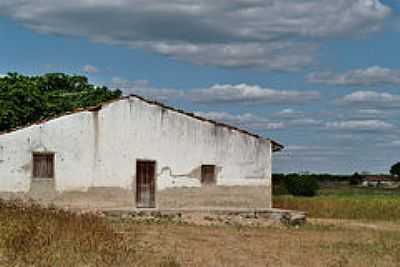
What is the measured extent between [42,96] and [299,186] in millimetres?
18549

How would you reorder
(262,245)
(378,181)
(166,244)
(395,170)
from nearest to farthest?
(166,244), (262,245), (378,181), (395,170)

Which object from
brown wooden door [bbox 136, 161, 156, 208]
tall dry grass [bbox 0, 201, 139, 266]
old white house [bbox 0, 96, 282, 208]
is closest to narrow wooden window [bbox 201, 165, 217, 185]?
old white house [bbox 0, 96, 282, 208]

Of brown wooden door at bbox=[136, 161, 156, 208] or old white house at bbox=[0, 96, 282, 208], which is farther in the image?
brown wooden door at bbox=[136, 161, 156, 208]

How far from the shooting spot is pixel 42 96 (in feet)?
115

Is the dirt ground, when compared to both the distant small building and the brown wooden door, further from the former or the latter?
the distant small building

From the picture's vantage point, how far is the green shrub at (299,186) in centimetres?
4669

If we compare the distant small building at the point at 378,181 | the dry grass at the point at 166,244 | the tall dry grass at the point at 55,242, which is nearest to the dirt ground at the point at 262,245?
the dry grass at the point at 166,244

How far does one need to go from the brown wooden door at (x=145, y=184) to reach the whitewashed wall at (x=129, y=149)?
9.6 inches

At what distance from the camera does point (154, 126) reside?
26.3 meters

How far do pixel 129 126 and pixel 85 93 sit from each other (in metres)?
11.9

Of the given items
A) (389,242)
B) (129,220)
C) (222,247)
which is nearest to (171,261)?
(222,247)

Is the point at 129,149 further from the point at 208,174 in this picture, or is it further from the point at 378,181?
the point at 378,181

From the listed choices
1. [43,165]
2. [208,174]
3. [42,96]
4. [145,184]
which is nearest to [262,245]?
[145,184]

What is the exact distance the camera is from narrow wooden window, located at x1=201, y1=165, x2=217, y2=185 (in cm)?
2694
